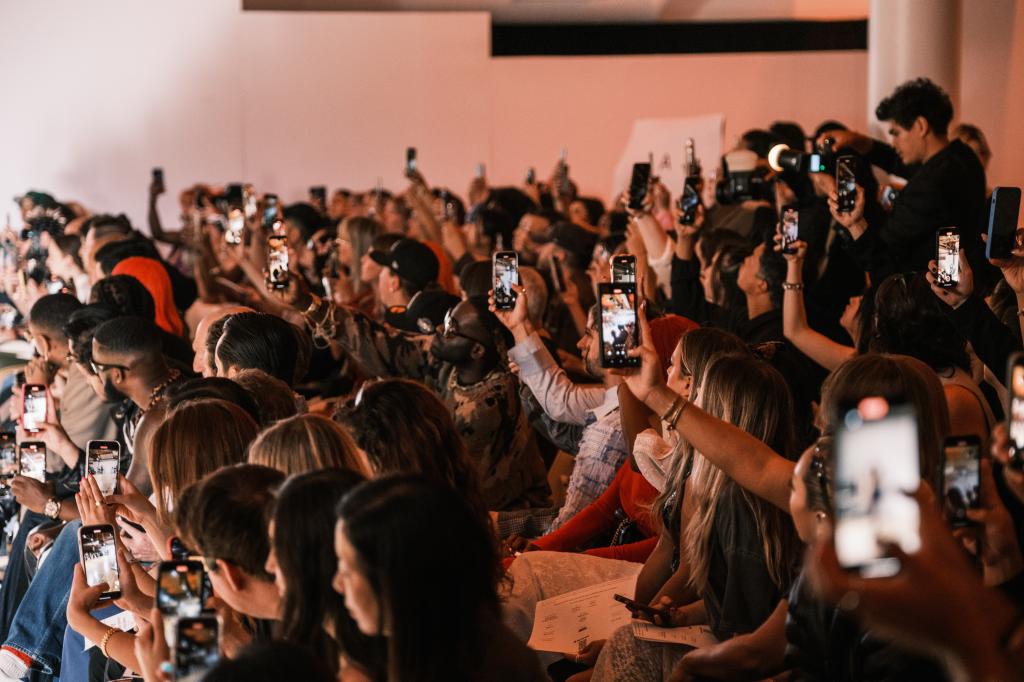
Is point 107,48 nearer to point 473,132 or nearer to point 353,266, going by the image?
point 473,132

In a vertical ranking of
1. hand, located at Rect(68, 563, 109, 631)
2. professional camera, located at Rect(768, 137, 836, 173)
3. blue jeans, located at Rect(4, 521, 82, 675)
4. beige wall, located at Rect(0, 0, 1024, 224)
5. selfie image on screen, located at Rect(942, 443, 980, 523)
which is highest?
beige wall, located at Rect(0, 0, 1024, 224)

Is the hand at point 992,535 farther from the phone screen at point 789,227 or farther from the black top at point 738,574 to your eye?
the phone screen at point 789,227

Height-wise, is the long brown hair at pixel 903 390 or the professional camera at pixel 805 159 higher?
the professional camera at pixel 805 159

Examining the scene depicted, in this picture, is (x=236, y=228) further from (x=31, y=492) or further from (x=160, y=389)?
(x=31, y=492)

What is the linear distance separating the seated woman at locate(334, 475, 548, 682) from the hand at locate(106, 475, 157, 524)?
1.19 m

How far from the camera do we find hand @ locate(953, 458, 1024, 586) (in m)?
1.56

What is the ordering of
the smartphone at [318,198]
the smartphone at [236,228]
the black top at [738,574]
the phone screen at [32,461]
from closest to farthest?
1. the black top at [738,574]
2. the phone screen at [32,461]
3. the smartphone at [236,228]
4. the smartphone at [318,198]

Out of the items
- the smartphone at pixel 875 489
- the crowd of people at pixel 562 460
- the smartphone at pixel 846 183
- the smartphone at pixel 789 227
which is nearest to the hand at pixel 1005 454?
the crowd of people at pixel 562 460

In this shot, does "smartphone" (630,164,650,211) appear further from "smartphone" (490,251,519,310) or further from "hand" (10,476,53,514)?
"hand" (10,476,53,514)

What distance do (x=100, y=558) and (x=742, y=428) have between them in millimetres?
1170

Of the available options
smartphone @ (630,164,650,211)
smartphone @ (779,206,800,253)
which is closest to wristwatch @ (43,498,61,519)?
smartphone @ (779,206,800,253)

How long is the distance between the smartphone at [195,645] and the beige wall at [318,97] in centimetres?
1023

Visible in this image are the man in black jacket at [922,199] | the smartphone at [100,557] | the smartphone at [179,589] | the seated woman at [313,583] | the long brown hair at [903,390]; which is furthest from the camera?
the man in black jacket at [922,199]

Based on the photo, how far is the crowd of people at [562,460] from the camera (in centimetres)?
148
